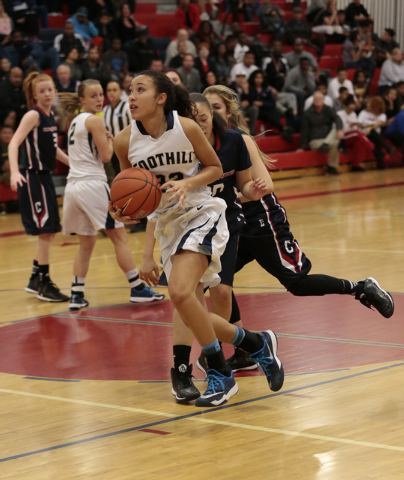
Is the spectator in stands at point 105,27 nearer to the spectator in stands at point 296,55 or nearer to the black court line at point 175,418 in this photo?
the spectator in stands at point 296,55

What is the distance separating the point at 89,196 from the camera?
7.03 m

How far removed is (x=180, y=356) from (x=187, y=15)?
15876mm

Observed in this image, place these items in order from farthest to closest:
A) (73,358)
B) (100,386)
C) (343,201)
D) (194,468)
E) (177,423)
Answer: (343,201) < (73,358) < (100,386) < (177,423) < (194,468)

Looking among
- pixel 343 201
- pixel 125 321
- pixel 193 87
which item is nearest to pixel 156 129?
pixel 125 321

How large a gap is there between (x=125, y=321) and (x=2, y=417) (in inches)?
88.8

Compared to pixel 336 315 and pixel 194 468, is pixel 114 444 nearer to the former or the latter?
pixel 194 468

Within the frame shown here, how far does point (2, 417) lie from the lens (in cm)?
418

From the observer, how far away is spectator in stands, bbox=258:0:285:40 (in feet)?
67.4

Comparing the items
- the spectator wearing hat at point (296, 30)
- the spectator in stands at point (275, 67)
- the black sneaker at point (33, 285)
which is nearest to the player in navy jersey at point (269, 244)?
the black sneaker at point (33, 285)

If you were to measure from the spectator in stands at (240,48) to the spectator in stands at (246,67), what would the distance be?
670 millimetres

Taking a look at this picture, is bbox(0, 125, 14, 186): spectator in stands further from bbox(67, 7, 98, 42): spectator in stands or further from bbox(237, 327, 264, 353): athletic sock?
bbox(237, 327, 264, 353): athletic sock

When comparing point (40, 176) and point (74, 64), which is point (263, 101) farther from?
point (40, 176)

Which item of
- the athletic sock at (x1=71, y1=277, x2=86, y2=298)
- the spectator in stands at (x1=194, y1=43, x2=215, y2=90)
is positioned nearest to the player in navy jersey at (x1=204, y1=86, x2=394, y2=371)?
the athletic sock at (x1=71, y1=277, x2=86, y2=298)

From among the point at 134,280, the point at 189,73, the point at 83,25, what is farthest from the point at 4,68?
the point at 134,280
